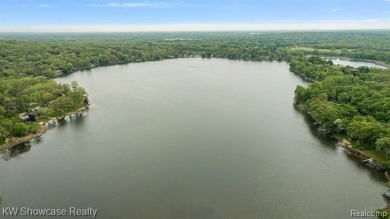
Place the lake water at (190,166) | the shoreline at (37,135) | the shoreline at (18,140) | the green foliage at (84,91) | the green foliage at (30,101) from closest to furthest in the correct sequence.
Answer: the lake water at (190,166) → the shoreline at (18,140) → the shoreline at (37,135) → the green foliage at (30,101) → the green foliage at (84,91)

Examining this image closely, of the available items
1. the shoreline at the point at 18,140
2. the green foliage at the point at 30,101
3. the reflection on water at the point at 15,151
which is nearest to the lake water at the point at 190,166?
the reflection on water at the point at 15,151

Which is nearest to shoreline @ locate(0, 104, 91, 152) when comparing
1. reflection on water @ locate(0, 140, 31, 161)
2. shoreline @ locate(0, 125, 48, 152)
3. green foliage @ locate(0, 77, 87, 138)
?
shoreline @ locate(0, 125, 48, 152)

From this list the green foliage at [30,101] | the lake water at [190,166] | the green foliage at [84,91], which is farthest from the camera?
the green foliage at [84,91]

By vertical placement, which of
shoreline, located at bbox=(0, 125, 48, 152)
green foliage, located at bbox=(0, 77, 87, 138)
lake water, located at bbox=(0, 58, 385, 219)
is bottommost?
lake water, located at bbox=(0, 58, 385, 219)

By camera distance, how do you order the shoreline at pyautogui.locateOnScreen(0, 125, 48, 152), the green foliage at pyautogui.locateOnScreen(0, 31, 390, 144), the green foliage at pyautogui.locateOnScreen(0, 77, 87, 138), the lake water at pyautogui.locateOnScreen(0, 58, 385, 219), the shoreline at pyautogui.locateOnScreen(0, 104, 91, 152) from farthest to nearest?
the green foliage at pyautogui.locateOnScreen(0, 31, 390, 144) < the green foliage at pyautogui.locateOnScreen(0, 77, 87, 138) < the shoreline at pyautogui.locateOnScreen(0, 104, 91, 152) < the shoreline at pyautogui.locateOnScreen(0, 125, 48, 152) < the lake water at pyautogui.locateOnScreen(0, 58, 385, 219)

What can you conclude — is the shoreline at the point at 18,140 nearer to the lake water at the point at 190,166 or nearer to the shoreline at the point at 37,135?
the shoreline at the point at 37,135

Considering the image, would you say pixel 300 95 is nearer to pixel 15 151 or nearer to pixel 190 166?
pixel 190 166

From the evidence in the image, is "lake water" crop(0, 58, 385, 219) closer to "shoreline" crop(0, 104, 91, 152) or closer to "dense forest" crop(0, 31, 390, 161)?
"shoreline" crop(0, 104, 91, 152)

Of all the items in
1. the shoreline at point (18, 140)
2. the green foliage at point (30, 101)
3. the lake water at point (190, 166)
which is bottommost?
the lake water at point (190, 166)

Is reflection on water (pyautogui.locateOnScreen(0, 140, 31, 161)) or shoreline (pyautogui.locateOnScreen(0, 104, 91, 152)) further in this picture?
shoreline (pyautogui.locateOnScreen(0, 104, 91, 152))
